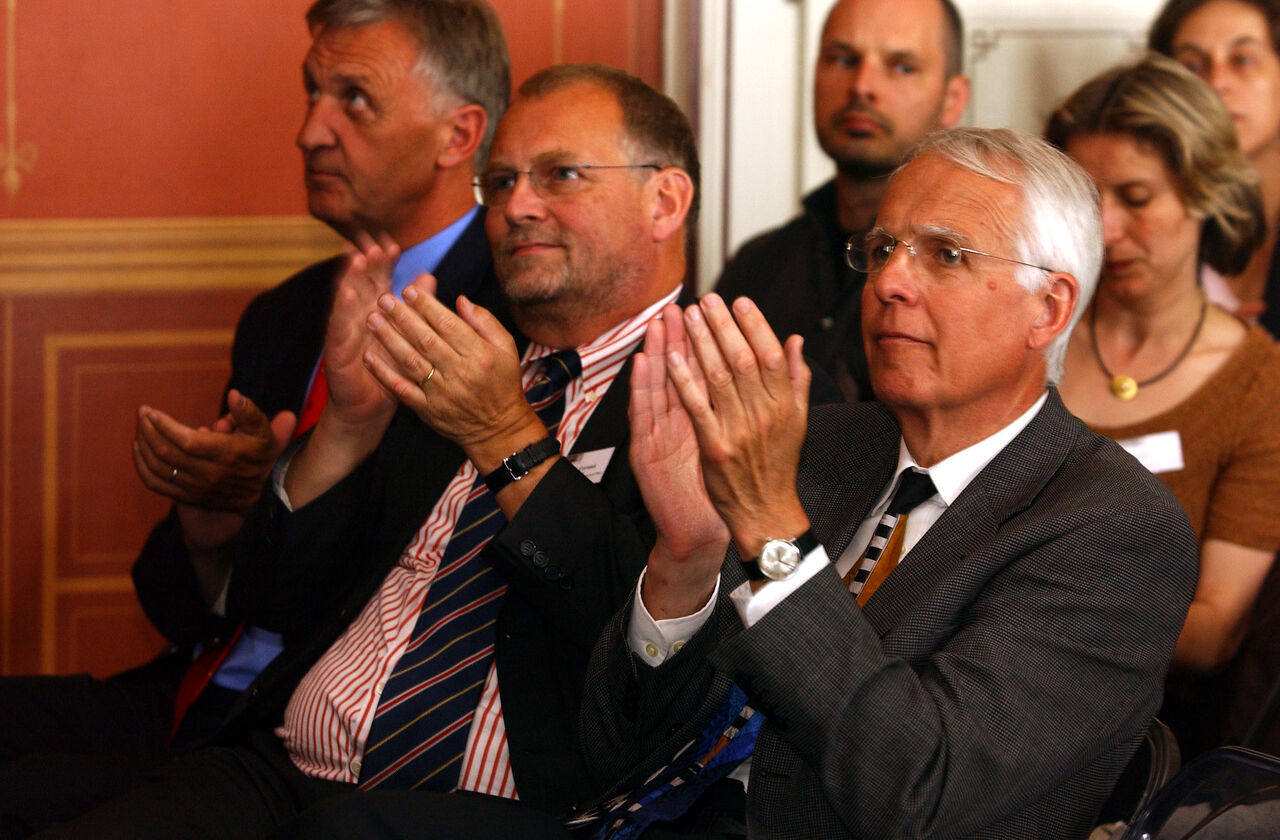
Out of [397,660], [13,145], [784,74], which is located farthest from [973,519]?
[13,145]

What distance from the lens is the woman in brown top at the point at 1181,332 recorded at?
2.11m

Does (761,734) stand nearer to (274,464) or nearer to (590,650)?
(590,650)

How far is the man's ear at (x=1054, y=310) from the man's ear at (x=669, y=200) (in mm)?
733

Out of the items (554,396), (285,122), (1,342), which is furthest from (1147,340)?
(1,342)

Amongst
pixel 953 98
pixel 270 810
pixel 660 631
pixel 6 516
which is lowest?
pixel 6 516

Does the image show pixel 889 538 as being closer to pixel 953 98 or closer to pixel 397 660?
pixel 397 660

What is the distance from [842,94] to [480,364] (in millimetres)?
1502

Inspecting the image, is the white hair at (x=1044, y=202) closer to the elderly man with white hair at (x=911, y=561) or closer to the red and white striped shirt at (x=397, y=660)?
the elderly man with white hair at (x=911, y=561)

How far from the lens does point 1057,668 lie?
127 cm

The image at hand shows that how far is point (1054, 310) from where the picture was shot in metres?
1.53

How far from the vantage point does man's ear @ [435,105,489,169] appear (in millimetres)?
2496

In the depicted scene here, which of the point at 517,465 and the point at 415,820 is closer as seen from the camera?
the point at 415,820

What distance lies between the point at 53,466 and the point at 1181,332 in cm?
264

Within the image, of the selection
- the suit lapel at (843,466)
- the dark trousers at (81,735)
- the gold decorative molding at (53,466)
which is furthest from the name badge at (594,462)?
the gold decorative molding at (53,466)
